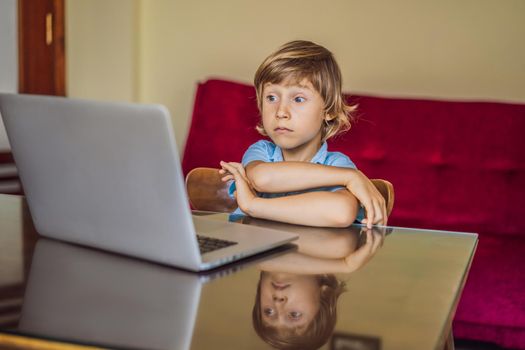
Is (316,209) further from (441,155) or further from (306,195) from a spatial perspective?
(441,155)

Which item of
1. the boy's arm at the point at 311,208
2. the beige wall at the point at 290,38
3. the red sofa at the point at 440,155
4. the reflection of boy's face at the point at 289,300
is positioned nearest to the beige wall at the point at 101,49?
the beige wall at the point at 290,38

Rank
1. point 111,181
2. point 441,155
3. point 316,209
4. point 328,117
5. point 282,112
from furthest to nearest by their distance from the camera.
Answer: point 441,155 < point 328,117 < point 282,112 < point 316,209 < point 111,181

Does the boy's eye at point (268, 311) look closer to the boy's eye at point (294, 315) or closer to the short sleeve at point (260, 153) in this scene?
the boy's eye at point (294, 315)

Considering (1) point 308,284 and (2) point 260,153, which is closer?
(1) point 308,284

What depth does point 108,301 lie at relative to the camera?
2.56ft

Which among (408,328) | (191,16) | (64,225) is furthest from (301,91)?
(191,16)

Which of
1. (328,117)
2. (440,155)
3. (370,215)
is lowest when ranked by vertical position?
(440,155)

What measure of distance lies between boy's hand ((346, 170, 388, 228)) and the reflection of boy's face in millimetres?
433

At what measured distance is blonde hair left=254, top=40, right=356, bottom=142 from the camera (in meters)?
1.58

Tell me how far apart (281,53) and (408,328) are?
988 mm

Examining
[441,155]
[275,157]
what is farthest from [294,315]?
[441,155]

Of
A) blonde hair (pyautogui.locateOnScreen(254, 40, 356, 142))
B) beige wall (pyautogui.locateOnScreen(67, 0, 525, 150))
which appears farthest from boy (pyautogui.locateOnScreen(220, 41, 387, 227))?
beige wall (pyautogui.locateOnScreen(67, 0, 525, 150))

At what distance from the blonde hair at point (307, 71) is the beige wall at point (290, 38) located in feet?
4.67

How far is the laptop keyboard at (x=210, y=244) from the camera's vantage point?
3.23 ft
